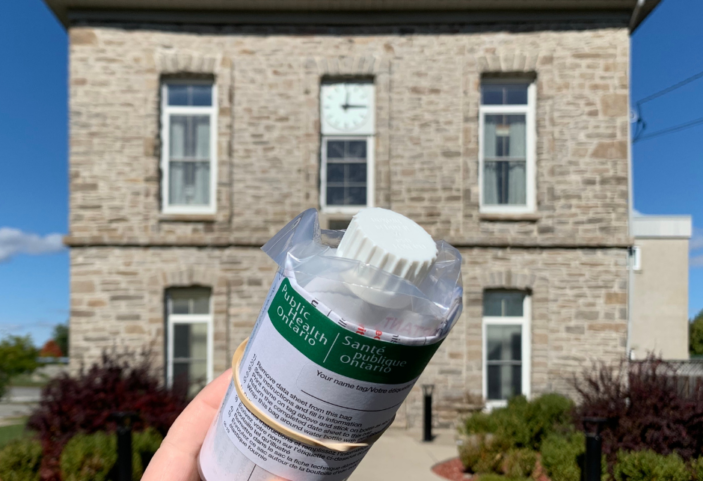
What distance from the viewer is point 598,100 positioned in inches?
391

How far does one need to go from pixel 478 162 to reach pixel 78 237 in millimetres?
7249

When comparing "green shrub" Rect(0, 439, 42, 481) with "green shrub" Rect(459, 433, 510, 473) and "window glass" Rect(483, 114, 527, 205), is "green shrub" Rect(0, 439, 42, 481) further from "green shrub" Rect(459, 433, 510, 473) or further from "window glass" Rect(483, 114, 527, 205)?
"window glass" Rect(483, 114, 527, 205)

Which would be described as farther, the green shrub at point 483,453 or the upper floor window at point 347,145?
the upper floor window at point 347,145

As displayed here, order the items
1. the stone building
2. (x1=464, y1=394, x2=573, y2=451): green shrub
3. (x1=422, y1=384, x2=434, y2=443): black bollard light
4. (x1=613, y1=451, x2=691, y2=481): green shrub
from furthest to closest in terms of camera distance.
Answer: the stone building
(x1=422, y1=384, x2=434, y2=443): black bollard light
(x1=464, y1=394, x2=573, y2=451): green shrub
(x1=613, y1=451, x2=691, y2=481): green shrub

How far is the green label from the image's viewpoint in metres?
1.25

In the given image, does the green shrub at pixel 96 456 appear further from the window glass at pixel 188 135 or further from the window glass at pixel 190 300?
the window glass at pixel 188 135

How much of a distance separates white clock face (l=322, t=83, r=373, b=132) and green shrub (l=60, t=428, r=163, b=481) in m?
6.53

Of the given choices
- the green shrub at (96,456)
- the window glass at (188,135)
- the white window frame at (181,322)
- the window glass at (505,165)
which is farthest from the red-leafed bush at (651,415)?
the window glass at (188,135)

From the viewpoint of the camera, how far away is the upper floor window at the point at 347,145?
33.4 feet

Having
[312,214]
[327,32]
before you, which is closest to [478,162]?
[327,32]

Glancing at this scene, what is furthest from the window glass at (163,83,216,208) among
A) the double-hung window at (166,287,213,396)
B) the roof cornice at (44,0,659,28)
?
the double-hung window at (166,287,213,396)

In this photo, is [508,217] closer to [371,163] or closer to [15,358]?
[371,163]

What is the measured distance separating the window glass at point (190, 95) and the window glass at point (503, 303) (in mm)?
6302

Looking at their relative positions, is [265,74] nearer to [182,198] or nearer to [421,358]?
[182,198]
